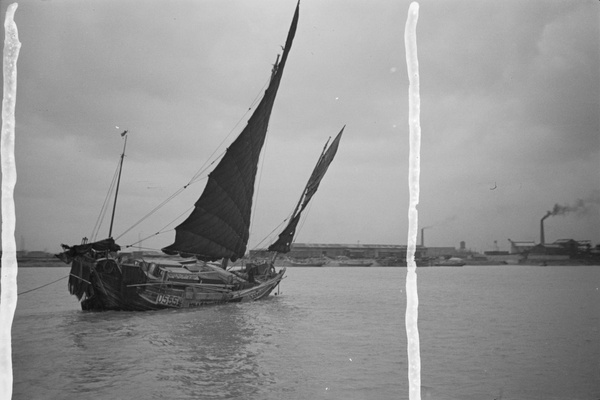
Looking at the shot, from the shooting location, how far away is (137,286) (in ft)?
61.9

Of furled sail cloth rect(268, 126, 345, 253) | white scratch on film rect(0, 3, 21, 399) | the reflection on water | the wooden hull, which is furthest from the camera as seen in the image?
furled sail cloth rect(268, 126, 345, 253)

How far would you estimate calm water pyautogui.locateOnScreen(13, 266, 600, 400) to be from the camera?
855 cm

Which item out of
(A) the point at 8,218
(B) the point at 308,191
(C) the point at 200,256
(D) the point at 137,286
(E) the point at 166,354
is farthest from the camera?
(B) the point at 308,191

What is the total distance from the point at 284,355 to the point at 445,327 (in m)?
8.68

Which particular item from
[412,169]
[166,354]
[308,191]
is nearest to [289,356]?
[166,354]

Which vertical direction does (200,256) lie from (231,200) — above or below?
below

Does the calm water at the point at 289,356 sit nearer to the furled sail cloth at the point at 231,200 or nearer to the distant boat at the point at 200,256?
the distant boat at the point at 200,256

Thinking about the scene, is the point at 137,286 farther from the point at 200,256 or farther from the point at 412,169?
the point at 412,169

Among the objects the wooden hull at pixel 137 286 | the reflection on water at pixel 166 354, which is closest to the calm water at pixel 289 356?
the reflection on water at pixel 166 354

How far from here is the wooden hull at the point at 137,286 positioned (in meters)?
18.4

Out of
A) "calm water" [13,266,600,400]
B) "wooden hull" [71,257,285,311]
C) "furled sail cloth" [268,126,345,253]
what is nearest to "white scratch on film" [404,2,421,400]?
"calm water" [13,266,600,400]

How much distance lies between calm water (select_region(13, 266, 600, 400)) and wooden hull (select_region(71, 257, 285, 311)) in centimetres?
62

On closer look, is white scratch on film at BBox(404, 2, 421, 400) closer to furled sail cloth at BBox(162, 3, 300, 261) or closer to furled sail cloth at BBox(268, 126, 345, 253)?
furled sail cloth at BBox(162, 3, 300, 261)

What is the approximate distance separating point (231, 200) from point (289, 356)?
39.1 feet
